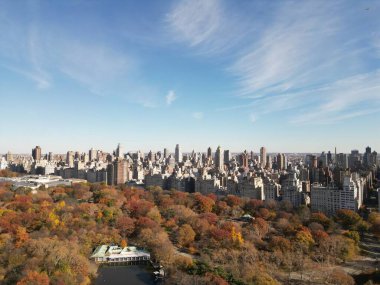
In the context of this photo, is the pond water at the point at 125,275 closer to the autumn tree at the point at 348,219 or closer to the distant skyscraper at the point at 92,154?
the autumn tree at the point at 348,219

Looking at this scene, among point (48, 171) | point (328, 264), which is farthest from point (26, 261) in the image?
point (48, 171)

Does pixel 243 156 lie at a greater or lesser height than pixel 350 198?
greater

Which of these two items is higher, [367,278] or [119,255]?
[119,255]

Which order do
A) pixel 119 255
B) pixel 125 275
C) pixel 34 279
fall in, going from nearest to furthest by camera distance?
1. pixel 34 279
2. pixel 125 275
3. pixel 119 255

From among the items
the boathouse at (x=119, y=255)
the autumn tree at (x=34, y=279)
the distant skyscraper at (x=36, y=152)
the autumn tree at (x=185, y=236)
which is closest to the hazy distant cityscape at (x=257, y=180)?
the distant skyscraper at (x=36, y=152)

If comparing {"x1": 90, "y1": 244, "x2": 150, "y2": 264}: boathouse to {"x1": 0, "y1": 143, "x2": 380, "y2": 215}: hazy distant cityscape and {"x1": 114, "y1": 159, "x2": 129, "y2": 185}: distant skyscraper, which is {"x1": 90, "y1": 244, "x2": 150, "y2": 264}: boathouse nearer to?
{"x1": 0, "y1": 143, "x2": 380, "y2": 215}: hazy distant cityscape

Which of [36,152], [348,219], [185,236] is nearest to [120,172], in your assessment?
[185,236]

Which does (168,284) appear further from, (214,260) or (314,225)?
(314,225)

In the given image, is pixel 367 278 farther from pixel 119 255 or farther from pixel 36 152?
pixel 36 152

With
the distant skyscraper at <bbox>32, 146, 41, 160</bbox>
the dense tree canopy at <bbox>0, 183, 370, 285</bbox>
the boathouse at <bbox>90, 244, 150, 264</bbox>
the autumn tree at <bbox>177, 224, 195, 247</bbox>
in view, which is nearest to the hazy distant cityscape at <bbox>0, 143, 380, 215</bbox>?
the distant skyscraper at <bbox>32, 146, 41, 160</bbox>
